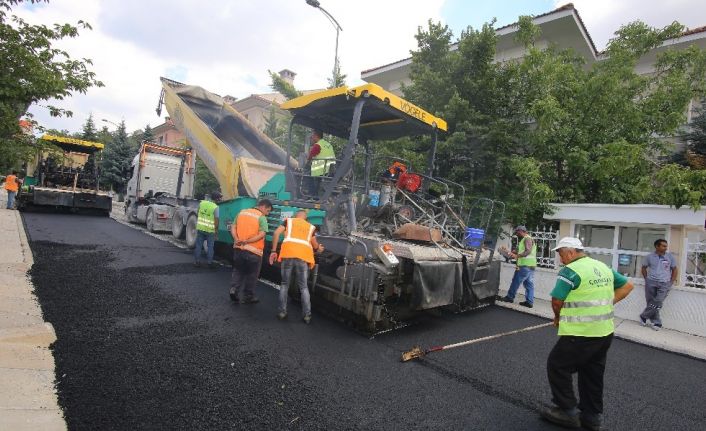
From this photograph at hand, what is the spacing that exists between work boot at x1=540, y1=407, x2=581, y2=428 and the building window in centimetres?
606

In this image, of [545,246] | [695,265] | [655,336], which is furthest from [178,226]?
[695,265]

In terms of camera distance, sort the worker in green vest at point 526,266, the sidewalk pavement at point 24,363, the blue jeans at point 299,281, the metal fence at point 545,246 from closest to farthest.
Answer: the sidewalk pavement at point 24,363, the blue jeans at point 299,281, the worker in green vest at point 526,266, the metal fence at point 545,246

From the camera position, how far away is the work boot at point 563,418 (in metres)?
2.96

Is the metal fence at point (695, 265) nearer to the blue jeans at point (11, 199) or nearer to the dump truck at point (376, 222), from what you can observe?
the dump truck at point (376, 222)

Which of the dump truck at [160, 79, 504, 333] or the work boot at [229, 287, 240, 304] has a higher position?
the dump truck at [160, 79, 504, 333]

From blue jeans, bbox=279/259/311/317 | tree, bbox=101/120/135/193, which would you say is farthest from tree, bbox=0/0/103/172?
tree, bbox=101/120/135/193

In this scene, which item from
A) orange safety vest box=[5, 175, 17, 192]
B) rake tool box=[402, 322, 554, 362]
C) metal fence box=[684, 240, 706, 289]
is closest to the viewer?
rake tool box=[402, 322, 554, 362]

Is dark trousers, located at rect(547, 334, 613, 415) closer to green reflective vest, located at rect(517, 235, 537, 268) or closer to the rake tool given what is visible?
the rake tool

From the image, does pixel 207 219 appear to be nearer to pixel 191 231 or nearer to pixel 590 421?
pixel 191 231

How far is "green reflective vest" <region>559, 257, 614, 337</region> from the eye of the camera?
2.91 metres

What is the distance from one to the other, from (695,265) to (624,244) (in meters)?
1.59

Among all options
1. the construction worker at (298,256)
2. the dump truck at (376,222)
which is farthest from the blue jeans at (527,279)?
the construction worker at (298,256)

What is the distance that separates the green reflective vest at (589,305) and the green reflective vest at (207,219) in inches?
233

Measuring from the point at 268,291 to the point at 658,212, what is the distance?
6.88m
